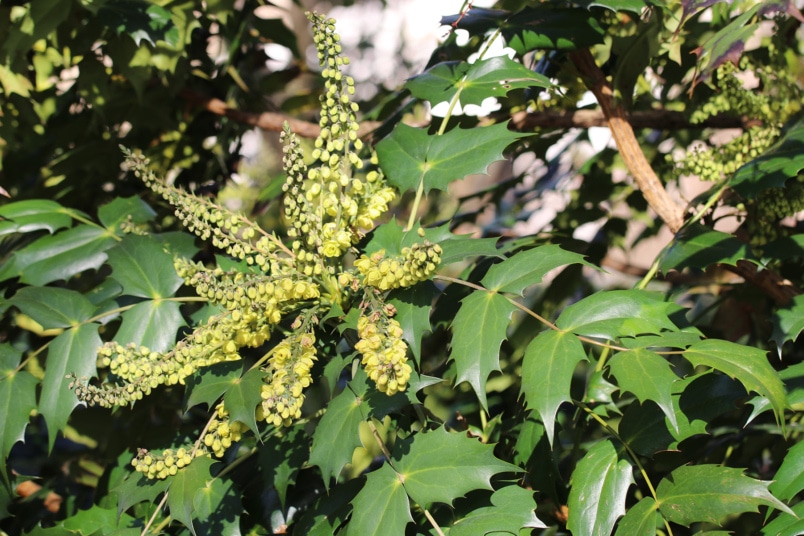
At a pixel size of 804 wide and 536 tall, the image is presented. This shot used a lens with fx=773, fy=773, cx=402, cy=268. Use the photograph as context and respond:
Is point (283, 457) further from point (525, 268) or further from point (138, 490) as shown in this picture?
point (525, 268)

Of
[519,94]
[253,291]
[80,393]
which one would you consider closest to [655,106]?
[519,94]

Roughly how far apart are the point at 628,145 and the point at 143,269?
99 cm

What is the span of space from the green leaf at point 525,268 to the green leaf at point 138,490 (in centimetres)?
58

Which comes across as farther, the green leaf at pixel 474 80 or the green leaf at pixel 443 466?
the green leaf at pixel 474 80

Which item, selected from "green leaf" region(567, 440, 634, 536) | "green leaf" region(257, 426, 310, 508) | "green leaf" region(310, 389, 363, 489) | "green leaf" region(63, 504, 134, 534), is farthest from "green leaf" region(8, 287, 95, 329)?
"green leaf" region(567, 440, 634, 536)

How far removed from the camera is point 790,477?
3.70ft

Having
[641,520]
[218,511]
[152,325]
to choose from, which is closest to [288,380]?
[218,511]

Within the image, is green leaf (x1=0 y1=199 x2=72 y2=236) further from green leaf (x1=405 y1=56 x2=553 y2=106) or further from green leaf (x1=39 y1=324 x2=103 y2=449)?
green leaf (x1=405 y1=56 x2=553 y2=106)

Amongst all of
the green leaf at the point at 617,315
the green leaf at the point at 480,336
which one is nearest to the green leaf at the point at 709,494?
the green leaf at the point at 617,315

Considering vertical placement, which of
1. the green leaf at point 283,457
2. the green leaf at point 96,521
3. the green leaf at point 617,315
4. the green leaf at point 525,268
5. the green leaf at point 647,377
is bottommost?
the green leaf at point 96,521

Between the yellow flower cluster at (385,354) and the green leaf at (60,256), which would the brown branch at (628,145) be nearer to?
the yellow flower cluster at (385,354)

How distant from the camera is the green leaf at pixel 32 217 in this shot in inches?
61.9

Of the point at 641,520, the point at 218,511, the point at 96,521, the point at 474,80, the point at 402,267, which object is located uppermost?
the point at 474,80

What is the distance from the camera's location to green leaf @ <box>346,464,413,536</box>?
1050 mm
